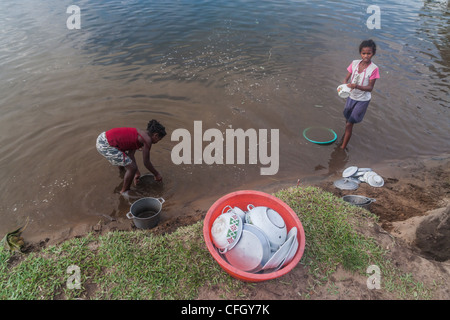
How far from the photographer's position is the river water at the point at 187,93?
4406mm

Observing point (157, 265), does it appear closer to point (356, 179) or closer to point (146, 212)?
point (146, 212)

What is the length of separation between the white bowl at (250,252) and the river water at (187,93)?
1822mm

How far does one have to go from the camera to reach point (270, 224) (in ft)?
7.70

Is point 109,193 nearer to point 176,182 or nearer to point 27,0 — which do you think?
point 176,182

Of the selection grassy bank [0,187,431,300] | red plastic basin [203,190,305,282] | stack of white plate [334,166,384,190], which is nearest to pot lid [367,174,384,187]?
stack of white plate [334,166,384,190]

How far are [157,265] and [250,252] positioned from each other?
0.99 meters

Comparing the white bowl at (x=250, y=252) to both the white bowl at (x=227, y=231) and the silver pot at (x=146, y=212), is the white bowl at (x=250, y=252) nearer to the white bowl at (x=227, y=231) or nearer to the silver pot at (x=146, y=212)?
the white bowl at (x=227, y=231)

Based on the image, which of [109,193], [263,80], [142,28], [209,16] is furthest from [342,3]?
[109,193]

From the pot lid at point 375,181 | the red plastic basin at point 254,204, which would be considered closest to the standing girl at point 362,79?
the pot lid at point 375,181

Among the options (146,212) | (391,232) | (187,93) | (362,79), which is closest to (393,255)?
(391,232)

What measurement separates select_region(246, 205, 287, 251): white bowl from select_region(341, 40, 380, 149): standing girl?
300 centimetres

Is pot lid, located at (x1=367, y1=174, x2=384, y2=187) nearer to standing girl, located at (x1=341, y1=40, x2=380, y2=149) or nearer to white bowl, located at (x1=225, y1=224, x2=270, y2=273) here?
standing girl, located at (x1=341, y1=40, x2=380, y2=149)
